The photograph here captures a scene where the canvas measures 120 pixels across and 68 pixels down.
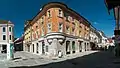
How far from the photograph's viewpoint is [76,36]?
157ft

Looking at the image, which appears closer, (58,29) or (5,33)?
(58,29)

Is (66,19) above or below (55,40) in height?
above

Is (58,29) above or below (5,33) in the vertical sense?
below

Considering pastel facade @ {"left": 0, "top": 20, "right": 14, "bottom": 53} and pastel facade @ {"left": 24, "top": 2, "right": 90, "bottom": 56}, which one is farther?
pastel facade @ {"left": 0, "top": 20, "right": 14, "bottom": 53}

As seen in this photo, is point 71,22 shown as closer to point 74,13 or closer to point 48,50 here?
point 74,13

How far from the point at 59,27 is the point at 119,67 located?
22336 mm

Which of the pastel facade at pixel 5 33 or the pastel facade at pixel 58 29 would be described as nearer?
the pastel facade at pixel 58 29

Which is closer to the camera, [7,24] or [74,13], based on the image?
[74,13]

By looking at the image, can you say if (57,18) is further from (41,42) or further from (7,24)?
(7,24)

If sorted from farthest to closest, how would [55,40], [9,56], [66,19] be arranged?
[66,19]
[55,40]
[9,56]

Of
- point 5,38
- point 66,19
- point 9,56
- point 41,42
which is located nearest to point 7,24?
point 5,38

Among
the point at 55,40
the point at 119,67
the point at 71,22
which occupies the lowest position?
the point at 119,67

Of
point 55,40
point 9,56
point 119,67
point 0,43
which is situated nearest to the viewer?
point 119,67

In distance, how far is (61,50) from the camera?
4019 centimetres
